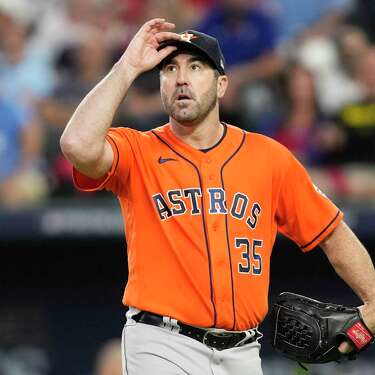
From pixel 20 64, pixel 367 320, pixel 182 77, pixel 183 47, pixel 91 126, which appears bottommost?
pixel 367 320

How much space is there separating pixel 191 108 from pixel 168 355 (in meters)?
0.99

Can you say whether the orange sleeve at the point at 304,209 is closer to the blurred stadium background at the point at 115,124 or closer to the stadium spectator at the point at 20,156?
the blurred stadium background at the point at 115,124

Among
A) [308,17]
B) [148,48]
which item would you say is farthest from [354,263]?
[308,17]

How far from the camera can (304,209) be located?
4398 millimetres

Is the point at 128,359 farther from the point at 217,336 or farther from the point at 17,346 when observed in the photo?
the point at 17,346

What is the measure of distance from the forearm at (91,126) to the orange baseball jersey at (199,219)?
0.60 ft

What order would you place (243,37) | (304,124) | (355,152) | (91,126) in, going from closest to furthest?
(91,126) < (355,152) < (304,124) < (243,37)

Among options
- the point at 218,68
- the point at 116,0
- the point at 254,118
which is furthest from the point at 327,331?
the point at 116,0

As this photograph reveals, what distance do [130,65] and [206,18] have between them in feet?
14.2

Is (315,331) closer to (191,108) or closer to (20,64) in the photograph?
(191,108)

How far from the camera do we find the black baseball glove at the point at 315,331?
436cm

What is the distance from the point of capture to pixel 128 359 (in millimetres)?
4102

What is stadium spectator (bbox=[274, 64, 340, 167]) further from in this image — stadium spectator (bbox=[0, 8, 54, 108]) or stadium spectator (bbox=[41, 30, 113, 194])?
stadium spectator (bbox=[0, 8, 54, 108])

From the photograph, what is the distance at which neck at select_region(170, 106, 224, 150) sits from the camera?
168 inches
